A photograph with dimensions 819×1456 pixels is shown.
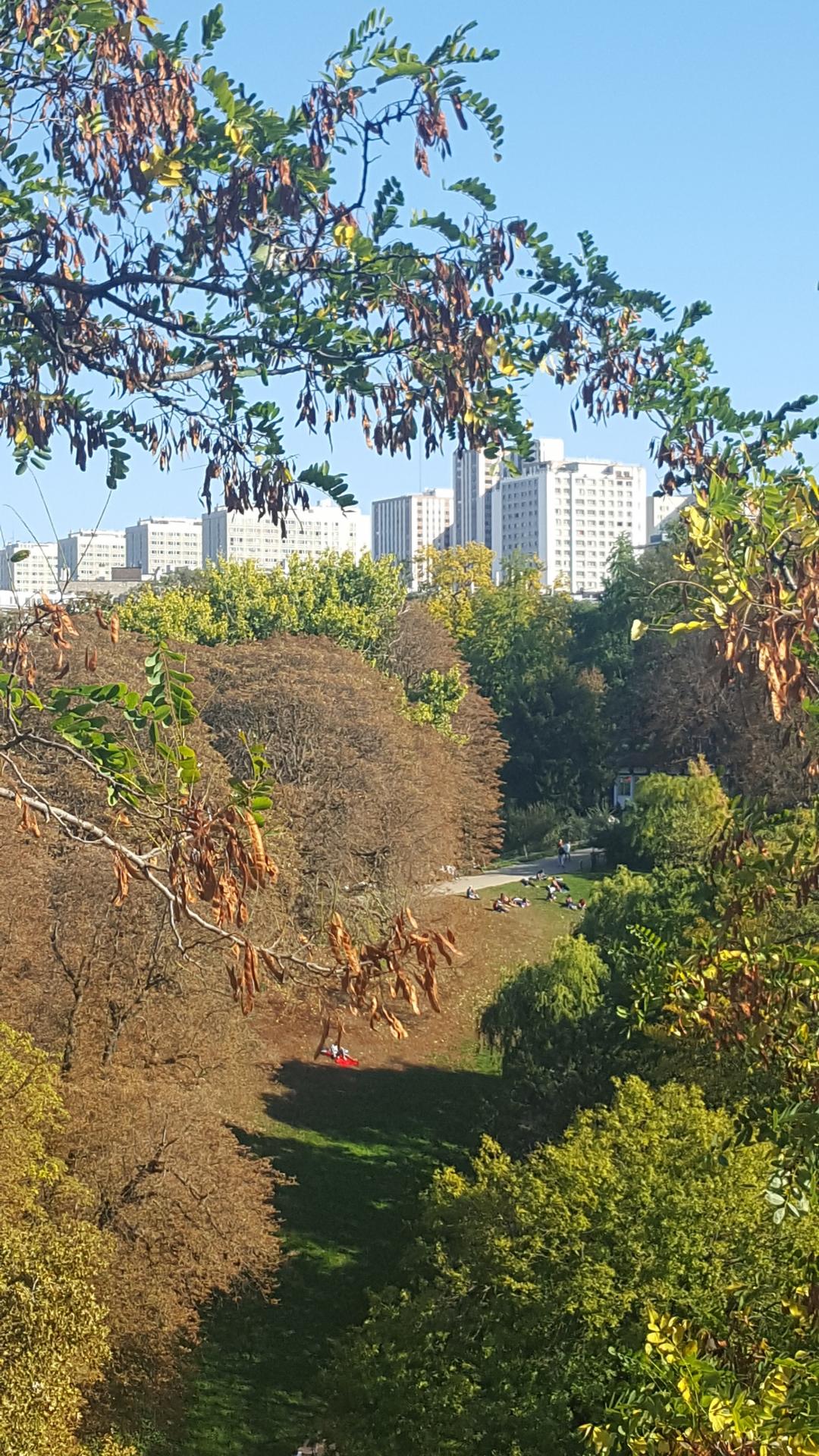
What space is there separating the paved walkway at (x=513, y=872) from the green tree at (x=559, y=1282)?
96.4ft

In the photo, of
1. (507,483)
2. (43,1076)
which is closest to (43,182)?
(43,1076)

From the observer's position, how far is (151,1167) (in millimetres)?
20125

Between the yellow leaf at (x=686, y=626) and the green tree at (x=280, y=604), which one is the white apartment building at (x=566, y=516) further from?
the yellow leaf at (x=686, y=626)

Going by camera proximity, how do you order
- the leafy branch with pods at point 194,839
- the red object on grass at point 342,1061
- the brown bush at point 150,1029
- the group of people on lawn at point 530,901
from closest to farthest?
the leafy branch with pods at point 194,839 < the brown bush at point 150,1029 < the red object on grass at point 342,1061 < the group of people on lawn at point 530,901

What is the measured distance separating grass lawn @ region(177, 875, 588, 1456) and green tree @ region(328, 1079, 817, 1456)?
370 cm

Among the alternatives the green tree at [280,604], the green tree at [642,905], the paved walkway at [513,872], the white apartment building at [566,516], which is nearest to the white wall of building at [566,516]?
the white apartment building at [566,516]

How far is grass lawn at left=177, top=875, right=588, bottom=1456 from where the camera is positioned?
20.2 m

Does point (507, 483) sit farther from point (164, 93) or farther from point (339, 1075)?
point (164, 93)

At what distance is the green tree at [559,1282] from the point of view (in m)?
14.3

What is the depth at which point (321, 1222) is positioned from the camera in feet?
86.4

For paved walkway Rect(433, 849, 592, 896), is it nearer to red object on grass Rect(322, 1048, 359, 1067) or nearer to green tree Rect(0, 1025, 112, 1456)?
red object on grass Rect(322, 1048, 359, 1067)

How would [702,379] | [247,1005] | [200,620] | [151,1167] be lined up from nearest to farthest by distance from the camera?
[247,1005], [702,379], [151,1167], [200,620]

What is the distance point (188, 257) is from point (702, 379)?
2.10 meters

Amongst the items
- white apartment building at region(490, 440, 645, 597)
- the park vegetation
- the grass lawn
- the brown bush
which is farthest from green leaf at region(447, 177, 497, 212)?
white apartment building at region(490, 440, 645, 597)
